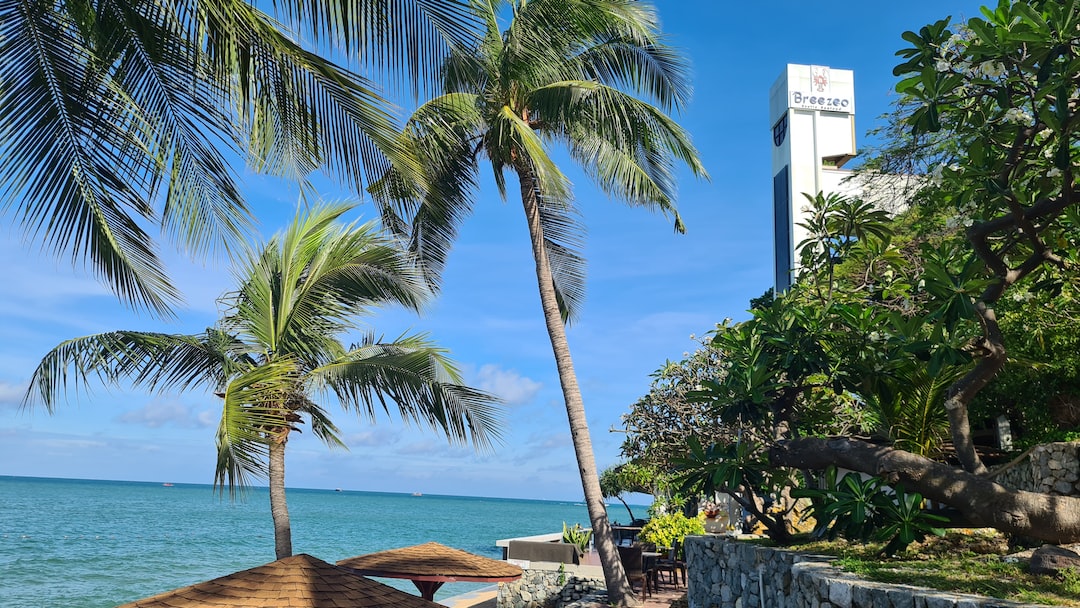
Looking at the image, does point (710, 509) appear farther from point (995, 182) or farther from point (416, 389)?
point (995, 182)

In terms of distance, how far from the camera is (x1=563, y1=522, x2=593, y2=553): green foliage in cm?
2039

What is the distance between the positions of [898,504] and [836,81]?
4874cm

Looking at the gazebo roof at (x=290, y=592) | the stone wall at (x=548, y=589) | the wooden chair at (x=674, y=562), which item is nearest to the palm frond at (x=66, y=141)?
the gazebo roof at (x=290, y=592)

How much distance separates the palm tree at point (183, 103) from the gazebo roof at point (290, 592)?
101 inches

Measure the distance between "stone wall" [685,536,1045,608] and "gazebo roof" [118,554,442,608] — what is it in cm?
293

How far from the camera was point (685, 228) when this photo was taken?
515 inches

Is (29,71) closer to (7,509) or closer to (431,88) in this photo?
(431,88)

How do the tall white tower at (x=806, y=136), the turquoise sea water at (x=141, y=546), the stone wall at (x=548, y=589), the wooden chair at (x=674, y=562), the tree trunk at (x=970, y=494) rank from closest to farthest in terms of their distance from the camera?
the tree trunk at (x=970, y=494)
the stone wall at (x=548, y=589)
the wooden chair at (x=674, y=562)
the turquoise sea water at (x=141, y=546)
the tall white tower at (x=806, y=136)

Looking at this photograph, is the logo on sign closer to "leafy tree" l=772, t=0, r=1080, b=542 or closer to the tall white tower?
the tall white tower

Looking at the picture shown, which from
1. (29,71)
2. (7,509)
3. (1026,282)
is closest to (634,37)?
(1026,282)

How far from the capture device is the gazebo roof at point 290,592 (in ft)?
18.8

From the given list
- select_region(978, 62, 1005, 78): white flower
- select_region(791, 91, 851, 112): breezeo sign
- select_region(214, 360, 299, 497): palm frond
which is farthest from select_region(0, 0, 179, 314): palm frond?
select_region(791, 91, 851, 112): breezeo sign

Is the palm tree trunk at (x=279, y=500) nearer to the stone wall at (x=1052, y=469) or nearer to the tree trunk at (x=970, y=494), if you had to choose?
the tree trunk at (x=970, y=494)

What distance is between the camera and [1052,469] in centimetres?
634
